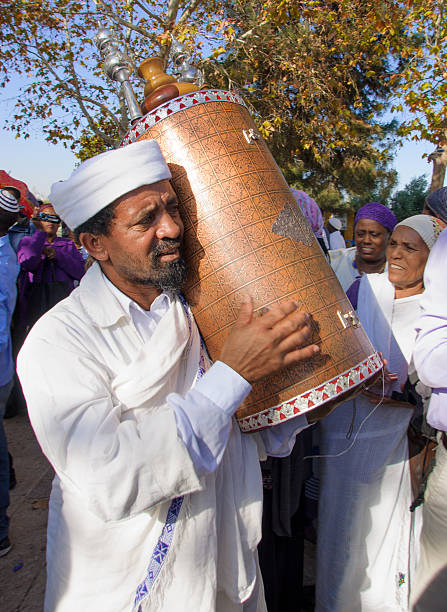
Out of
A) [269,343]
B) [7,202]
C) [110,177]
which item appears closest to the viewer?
[269,343]

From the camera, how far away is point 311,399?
136 centimetres

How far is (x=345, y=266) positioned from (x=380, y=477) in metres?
1.49

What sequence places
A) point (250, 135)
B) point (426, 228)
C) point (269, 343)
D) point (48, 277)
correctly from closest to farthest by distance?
point (269, 343) → point (250, 135) → point (426, 228) → point (48, 277)

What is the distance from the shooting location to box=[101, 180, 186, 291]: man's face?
141cm

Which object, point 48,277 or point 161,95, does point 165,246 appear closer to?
point 161,95

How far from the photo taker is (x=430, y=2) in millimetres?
9789

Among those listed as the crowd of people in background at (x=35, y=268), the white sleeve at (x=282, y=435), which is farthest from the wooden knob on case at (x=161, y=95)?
the crowd of people in background at (x=35, y=268)

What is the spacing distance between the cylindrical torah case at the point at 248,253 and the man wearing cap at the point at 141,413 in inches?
2.8

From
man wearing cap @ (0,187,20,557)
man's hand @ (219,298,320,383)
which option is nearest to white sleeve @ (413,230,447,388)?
man's hand @ (219,298,320,383)

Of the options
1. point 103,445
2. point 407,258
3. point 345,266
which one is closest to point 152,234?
point 103,445

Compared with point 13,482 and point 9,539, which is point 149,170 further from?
point 13,482

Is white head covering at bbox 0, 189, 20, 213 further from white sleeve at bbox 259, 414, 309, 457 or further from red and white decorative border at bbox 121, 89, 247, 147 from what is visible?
white sleeve at bbox 259, 414, 309, 457

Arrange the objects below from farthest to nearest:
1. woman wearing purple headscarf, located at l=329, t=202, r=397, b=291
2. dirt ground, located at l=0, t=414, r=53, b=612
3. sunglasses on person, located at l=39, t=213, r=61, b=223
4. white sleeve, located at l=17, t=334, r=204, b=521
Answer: sunglasses on person, located at l=39, t=213, r=61, b=223 → woman wearing purple headscarf, located at l=329, t=202, r=397, b=291 → dirt ground, located at l=0, t=414, r=53, b=612 → white sleeve, located at l=17, t=334, r=204, b=521

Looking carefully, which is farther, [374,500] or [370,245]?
[370,245]
